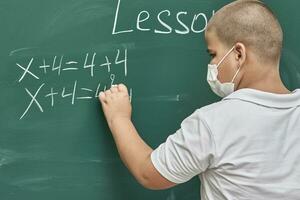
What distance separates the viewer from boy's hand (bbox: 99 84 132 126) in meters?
1.26

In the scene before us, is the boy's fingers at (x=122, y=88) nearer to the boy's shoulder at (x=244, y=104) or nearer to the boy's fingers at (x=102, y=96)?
the boy's fingers at (x=102, y=96)

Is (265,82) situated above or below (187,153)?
above

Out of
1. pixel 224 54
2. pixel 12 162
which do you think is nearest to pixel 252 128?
pixel 224 54

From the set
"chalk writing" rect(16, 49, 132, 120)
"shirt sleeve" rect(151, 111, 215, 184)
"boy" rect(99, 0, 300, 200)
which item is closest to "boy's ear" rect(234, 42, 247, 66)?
"boy" rect(99, 0, 300, 200)

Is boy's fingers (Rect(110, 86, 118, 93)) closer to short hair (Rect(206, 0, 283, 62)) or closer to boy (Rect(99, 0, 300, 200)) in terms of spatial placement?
boy (Rect(99, 0, 300, 200))

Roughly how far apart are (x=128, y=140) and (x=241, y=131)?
0.99 feet

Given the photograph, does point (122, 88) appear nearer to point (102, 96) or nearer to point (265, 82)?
point (102, 96)

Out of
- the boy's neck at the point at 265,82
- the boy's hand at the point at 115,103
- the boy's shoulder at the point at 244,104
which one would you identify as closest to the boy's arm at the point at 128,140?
the boy's hand at the point at 115,103

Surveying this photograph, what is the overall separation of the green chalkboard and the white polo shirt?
0.78 feet

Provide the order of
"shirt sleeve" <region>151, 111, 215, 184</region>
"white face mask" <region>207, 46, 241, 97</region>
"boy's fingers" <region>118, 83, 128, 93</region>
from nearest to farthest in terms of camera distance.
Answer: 1. "shirt sleeve" <region>151, 111, 215, 184</region>
2. "white face mask" <region>207, 46, 241, 97</region>
3. "boy's fingers" <region>118, 83, 128, 93</region>

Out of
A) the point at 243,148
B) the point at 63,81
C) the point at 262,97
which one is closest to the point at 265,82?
the point at 262,97

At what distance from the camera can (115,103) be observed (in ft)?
4.15

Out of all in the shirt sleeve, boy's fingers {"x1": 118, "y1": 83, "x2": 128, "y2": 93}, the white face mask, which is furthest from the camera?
boy's fingers {"x1": 118, "y1": 83, "x2": 128, "y2": 93}

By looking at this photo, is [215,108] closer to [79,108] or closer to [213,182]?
[213,182]
